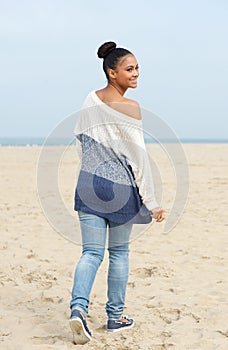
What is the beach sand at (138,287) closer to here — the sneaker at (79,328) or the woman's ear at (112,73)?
the sneaker at (79,328)

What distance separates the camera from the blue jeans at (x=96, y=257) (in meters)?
3.25

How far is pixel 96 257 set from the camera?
131 inches

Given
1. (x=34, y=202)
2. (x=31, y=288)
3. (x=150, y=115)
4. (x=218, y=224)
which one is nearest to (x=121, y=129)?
(x=150, y=115)

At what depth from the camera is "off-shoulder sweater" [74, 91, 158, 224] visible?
3.20m

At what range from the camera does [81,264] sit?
3.27 metres

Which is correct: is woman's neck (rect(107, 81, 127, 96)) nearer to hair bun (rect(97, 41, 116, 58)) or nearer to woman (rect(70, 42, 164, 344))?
woman (rect(70, 42, 164, 344))

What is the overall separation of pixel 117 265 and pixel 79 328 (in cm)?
45

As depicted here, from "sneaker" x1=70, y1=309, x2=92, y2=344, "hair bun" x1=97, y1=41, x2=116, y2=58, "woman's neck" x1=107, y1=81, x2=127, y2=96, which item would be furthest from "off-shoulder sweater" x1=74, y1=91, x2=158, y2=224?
"sneaker" x1=70, y1=309, x2=92, y2=344

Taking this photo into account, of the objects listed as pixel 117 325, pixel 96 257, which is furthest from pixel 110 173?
pixel 117 325

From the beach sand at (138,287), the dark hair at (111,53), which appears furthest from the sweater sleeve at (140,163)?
the beach sand at (138,287)

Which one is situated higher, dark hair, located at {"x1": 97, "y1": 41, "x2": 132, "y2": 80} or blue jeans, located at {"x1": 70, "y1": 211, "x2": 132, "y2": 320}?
dark hair, located at {"x1": 97, "y1": 41, "x2": 132, "y2": 80}

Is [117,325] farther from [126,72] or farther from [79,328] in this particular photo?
[126,72]

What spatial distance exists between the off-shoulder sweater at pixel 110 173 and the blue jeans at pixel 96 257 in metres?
0.07

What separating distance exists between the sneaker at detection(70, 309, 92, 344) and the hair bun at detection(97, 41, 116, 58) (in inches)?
57.8
